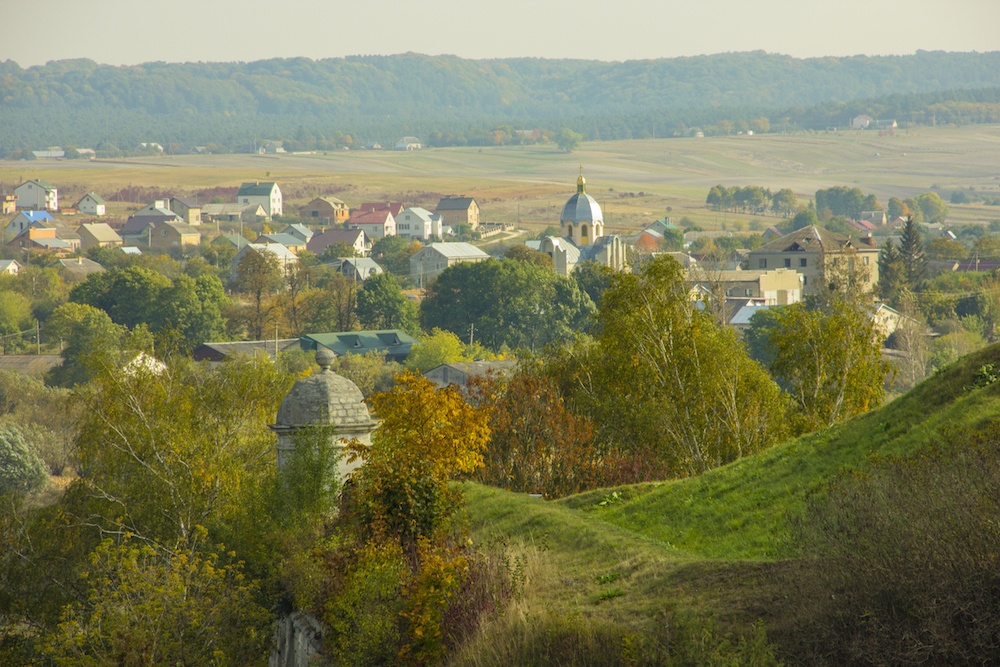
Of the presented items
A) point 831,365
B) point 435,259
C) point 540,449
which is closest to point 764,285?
point 435,259

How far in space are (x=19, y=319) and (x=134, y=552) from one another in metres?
97.1

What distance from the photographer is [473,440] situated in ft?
68.6

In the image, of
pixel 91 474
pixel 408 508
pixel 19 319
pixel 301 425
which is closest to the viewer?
pixel 408 508

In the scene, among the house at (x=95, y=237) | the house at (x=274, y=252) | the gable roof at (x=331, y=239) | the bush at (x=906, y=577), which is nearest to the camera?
the bush at (x=906, y=577)

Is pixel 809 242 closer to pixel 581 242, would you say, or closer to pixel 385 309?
pixel 385 309

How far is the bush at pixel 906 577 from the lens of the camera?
33.5 ft

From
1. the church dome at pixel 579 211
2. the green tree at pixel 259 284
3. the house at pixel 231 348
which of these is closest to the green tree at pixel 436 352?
the house at pixel 231 348

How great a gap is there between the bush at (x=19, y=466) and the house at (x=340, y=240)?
121739 mm

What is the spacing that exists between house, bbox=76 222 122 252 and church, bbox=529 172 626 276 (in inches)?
2485

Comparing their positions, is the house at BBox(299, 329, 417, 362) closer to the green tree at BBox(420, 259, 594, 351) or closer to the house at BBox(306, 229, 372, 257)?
the green tree at BBox(420, 259, 594, 351)

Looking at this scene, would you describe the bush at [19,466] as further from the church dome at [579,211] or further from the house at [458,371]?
the church dome at [579,211]

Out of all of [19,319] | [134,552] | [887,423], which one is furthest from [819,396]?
[19,319]

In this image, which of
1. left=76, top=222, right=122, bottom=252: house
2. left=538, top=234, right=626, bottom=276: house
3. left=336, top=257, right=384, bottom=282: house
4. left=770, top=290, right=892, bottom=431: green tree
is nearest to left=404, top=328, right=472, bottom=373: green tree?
left=336, top=257, right=384, bottom=282: house

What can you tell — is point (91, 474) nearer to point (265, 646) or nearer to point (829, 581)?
point (265, 646)
